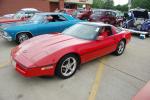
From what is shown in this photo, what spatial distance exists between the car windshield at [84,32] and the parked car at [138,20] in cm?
643

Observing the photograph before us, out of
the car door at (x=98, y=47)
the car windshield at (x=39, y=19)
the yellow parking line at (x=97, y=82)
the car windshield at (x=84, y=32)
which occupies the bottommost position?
the yellow parking line at (x=97, y=82)

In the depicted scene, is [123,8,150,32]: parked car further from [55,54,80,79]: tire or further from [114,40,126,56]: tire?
[55,54,80,79]: tire

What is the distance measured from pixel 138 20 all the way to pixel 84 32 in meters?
7.45

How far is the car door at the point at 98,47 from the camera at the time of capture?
4566mm

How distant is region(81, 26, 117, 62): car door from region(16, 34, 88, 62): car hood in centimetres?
24

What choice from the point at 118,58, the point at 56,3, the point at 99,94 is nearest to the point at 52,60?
the point at 99,94

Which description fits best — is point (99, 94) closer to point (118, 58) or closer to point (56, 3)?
point (118, 58)

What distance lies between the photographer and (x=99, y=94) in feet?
12.0

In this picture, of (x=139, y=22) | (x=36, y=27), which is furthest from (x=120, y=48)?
(x=139, y=22)

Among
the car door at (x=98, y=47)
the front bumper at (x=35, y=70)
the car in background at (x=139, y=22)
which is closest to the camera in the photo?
the front bumper at (x=35, y=70)

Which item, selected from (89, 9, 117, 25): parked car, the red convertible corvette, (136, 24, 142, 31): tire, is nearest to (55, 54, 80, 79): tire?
the red convertible corvette

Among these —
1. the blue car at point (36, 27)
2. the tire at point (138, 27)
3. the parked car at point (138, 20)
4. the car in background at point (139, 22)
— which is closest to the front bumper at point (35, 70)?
the blue car at point (36, 27)

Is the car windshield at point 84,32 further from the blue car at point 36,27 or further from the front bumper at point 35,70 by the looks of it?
the blue car at point 36,27

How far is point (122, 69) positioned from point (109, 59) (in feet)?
2.77
